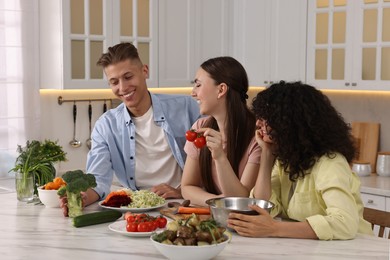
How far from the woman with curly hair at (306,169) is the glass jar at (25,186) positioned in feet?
3.50

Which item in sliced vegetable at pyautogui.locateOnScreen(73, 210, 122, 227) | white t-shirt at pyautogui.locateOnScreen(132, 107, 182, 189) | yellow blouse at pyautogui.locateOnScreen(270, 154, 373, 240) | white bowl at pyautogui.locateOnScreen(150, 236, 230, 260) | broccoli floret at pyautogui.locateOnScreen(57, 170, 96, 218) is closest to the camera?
white bowl at pyautogui.locateOnScreen(150, 236, 230, 260)

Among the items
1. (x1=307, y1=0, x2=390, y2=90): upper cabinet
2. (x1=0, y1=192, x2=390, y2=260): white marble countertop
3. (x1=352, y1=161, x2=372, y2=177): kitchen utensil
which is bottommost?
(x1=352, y1=161, x2=372, y2=177): kitchen utensil

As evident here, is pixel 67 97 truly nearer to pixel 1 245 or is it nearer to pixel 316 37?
pixel 316 37

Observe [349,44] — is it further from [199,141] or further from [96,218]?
[96,218]

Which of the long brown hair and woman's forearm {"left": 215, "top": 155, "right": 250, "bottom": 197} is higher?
the long brown hair

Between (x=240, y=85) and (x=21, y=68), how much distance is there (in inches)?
84.5

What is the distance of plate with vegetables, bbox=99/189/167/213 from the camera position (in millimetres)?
2744

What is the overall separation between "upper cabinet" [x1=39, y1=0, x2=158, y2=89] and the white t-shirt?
1.35 meters

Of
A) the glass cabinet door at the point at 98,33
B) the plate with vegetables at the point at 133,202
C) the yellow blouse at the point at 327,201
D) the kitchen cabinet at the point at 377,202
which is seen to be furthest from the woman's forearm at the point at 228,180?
the glass cabinet door at the point at 98,33

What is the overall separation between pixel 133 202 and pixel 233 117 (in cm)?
59

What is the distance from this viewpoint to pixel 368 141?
5.05 m

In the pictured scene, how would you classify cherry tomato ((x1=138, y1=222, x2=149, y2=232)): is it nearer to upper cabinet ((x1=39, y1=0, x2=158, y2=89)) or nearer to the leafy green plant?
the leafy green plant

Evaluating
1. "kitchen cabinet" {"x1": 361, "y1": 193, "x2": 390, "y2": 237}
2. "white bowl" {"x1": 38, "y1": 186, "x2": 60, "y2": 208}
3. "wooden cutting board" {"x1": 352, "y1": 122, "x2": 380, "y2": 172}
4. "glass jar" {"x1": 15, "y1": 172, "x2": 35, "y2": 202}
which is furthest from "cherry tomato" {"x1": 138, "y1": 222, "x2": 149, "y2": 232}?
"wooden cutting board" {"x1": 352, "y1": 122, "x2": 380, "y2": 172}

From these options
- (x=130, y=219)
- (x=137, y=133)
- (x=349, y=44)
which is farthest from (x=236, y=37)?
(x=130, y=219)
